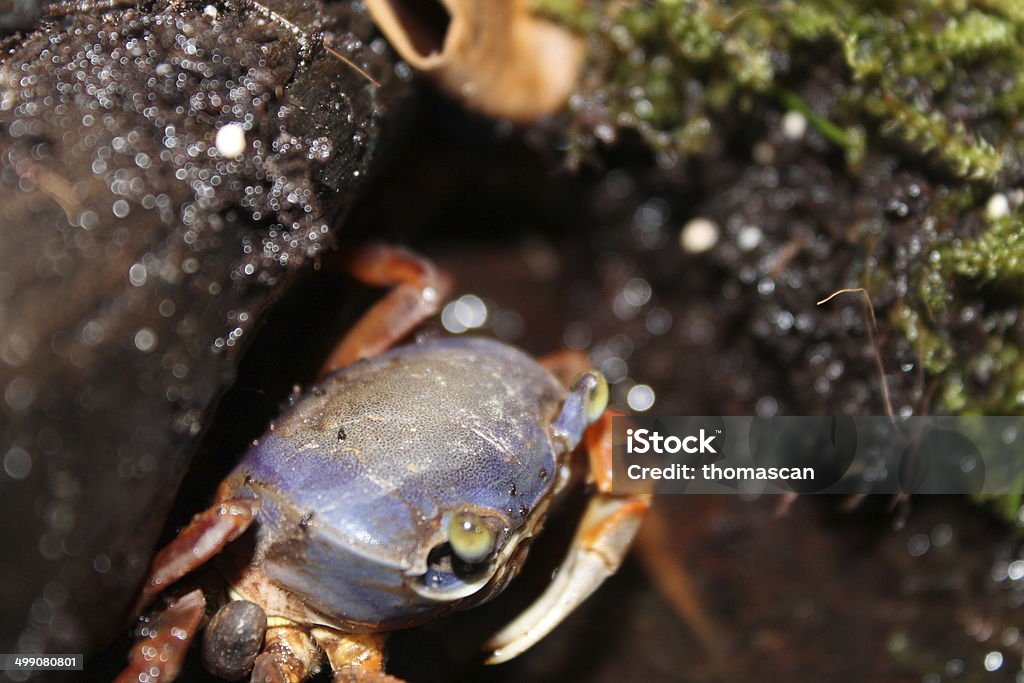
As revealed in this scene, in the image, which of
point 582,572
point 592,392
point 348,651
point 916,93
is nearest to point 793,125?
point 916,93

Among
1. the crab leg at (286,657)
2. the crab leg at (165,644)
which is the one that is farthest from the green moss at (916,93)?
the crab leg at (165,644)

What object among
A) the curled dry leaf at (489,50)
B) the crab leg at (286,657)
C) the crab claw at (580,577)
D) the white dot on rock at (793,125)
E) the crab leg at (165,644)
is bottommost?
the crab claw at (580,577)

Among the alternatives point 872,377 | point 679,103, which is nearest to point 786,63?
point 679,103

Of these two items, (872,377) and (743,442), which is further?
(743,442)

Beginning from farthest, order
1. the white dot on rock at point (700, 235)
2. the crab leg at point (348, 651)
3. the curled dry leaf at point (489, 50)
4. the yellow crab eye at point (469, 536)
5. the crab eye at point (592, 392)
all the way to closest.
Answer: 1. the white dot on rock at point (700, 235)
2. the curled dry leaf at point (489, 50)
3. the crab eye at point (592, 392)
4. the crab leg at point (348, 651)
5. the yellow crab eye at point (469, 536)

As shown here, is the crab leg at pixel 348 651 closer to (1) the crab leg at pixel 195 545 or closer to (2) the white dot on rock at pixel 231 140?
(1) the crab leg at pixel 195 545

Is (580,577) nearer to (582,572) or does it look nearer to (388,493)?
(582,572)

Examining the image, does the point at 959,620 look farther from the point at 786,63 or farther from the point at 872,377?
the point at 786,63
